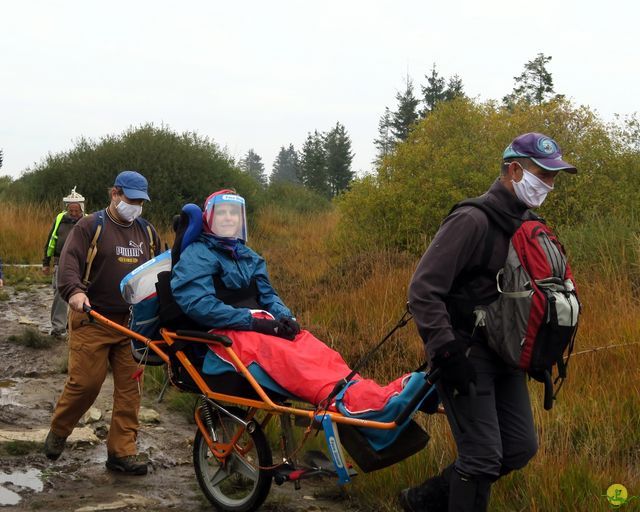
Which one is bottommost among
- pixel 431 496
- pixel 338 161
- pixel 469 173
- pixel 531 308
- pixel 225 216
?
pixel 431 496

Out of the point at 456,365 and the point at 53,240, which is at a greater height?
the point at 53,240

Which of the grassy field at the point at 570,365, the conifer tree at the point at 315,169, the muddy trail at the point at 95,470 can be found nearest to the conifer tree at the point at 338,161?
the conifer tree at the point at 315,169

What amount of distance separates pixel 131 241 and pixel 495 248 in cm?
329

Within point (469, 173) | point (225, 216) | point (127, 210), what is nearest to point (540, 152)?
point (225, 216)

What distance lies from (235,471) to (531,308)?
93.1 inches

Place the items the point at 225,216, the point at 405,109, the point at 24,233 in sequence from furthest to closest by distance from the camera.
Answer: the point at 405,109 < the point at 24,233 < the point at 225,216

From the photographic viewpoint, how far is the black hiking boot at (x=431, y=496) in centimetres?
414

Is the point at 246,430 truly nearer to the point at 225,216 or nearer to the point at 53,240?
the point at 225,216

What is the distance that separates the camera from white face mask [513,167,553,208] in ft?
12.3

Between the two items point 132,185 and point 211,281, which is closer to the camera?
point 211,281

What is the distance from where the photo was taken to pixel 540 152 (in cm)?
374

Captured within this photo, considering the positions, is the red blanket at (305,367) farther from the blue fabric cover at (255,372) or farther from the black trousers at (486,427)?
the black trousers at (486,427)

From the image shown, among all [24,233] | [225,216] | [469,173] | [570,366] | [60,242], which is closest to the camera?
[225,216]

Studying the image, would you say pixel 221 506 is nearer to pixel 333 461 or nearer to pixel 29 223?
pixel 333 461
